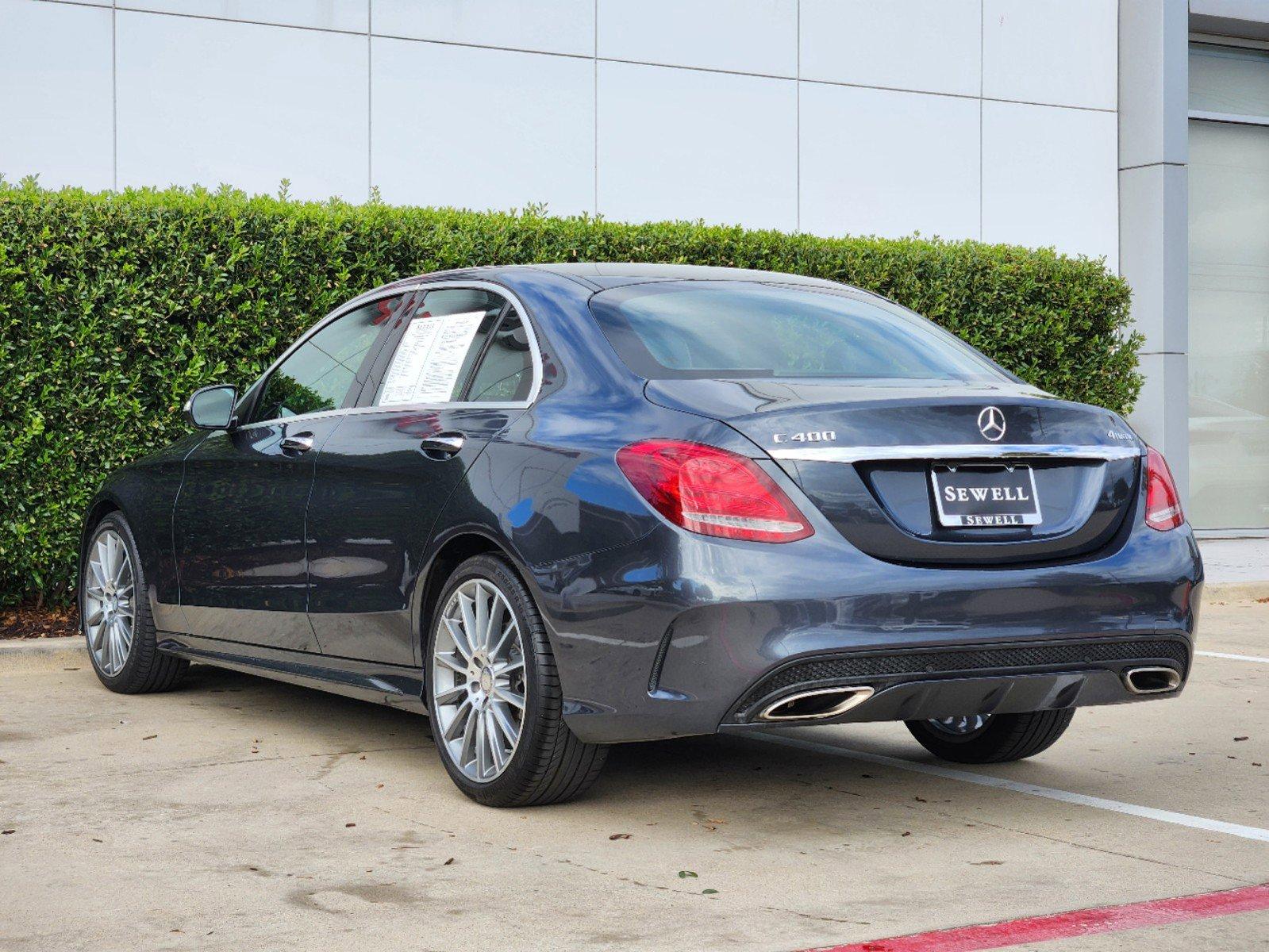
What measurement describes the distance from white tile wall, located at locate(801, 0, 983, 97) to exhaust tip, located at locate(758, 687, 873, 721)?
10651mm

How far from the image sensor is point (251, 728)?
21.8ft

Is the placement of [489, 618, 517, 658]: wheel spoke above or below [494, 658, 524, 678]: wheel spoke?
above

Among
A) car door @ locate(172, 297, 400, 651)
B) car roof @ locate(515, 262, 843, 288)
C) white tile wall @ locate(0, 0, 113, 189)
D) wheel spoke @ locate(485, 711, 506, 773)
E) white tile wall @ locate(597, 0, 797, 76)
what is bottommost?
wheel spoke @ locate(485, 711, 506, 773)

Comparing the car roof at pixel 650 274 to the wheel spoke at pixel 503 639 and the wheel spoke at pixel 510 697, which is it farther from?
the wheel spoke at pixel 510 697

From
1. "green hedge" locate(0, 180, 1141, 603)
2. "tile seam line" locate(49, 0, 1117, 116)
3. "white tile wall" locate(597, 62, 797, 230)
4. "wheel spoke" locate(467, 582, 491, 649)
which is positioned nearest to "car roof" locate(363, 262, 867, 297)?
"wheel spoke" locate(467, 582, 491, 649)

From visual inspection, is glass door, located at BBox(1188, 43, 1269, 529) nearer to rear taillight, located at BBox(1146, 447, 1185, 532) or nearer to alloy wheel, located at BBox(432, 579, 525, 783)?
rear taillight, located at BBox(1146, 447, 1185, 532)

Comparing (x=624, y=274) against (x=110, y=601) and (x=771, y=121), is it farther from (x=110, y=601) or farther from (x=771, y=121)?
(x=771, y=121)

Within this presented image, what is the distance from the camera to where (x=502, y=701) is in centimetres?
502

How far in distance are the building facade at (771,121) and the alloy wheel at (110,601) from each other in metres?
4.56

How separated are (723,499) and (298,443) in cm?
229

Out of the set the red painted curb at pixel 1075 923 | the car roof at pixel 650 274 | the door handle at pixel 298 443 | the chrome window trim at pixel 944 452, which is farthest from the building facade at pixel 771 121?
the red painted curb at pixel 1075 923

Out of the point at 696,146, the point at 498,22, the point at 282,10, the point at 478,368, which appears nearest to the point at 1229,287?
the point at 696,146

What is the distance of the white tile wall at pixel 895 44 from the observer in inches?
567

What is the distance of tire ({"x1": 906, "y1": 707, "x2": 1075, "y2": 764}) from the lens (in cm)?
578
